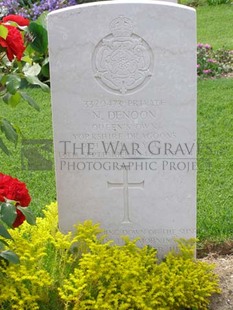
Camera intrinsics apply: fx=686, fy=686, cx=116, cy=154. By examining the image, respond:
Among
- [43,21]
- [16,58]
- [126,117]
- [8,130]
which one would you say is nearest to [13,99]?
[8,130]

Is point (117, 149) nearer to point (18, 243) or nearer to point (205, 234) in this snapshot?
point (18, 243)

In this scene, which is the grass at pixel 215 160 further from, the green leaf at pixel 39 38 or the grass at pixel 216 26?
the grass at pixel 216 26

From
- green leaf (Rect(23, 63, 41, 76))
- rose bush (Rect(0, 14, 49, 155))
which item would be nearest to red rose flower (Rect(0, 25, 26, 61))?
rose bush (Rect(0, 14, 49, 155))

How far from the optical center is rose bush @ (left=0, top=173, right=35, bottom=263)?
3.22 metres

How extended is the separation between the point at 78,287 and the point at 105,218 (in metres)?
0.62

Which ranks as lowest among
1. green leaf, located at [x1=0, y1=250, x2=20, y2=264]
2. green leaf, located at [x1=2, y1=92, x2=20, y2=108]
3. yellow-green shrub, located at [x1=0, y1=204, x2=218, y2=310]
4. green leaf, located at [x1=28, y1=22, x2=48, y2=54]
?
yellow-green shrub, located at [x1=0, y1=204, x2=218, y2=310]

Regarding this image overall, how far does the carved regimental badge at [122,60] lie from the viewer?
360 centimetres

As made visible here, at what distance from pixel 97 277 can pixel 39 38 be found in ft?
4.05

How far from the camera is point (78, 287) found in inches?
133

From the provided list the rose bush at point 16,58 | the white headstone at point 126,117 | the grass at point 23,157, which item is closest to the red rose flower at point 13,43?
the rose bush at point 16,58

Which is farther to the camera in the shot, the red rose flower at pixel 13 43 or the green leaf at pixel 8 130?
the green leaf at pixel 8 130

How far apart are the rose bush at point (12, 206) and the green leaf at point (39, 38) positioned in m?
0.67

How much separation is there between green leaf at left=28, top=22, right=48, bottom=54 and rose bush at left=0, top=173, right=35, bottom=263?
672mm

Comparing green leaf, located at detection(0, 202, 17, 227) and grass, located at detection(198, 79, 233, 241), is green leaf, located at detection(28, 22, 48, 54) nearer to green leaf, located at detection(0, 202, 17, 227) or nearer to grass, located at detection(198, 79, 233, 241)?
green leaf, located at detection(0, 202, 17, 227)
